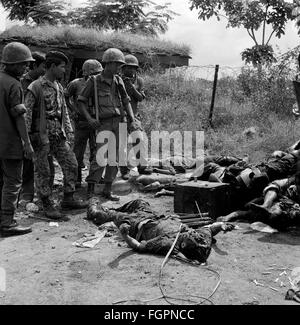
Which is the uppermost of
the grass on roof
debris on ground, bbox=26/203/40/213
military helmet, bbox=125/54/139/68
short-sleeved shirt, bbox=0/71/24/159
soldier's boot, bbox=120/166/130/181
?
the grass on roof

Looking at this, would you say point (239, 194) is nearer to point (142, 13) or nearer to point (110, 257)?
point (110, 257)

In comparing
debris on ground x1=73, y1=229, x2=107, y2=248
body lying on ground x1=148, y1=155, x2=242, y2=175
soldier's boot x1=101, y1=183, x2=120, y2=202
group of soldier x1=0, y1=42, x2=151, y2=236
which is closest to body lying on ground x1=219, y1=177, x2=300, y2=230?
debris on ground x1=73, y1=229, x2=107, y2=248

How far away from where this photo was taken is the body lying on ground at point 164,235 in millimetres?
4223

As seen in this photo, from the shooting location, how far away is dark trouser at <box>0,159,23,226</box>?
4.97 metres

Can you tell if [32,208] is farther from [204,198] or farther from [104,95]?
[204,198]

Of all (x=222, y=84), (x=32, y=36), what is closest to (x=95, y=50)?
(x=32, y=36)

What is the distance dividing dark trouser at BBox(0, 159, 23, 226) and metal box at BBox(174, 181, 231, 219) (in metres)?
2.01

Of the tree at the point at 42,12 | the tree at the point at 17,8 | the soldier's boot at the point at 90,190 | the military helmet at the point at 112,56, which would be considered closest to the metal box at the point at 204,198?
the soldier's boot at the point at 90,190

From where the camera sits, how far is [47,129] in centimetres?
570

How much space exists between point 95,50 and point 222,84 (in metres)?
3.79

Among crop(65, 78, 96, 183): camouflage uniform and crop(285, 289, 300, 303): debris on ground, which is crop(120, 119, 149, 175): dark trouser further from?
crop(285, 289, 300, 303): debris on ground

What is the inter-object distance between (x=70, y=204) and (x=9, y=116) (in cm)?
167

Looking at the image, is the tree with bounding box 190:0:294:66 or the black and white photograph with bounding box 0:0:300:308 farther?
the tree with bounding box 190:0:294:66

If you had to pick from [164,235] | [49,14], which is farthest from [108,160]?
[49,14]
